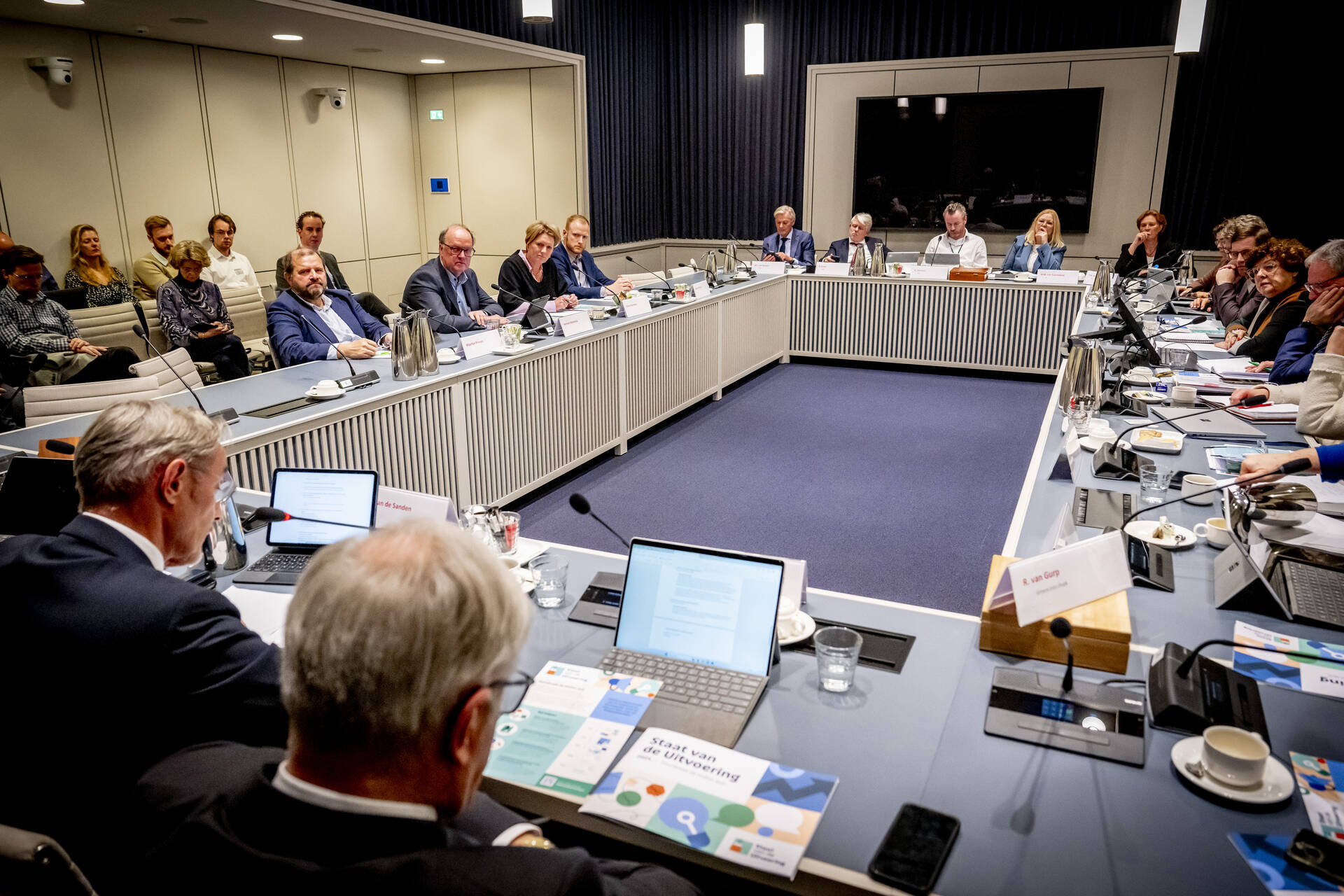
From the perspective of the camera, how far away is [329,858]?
30.6 inches

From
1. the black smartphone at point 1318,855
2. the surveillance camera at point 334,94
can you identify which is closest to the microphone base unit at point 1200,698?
the black smartphone at point 1318,855

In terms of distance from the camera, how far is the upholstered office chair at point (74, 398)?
300 centimetres

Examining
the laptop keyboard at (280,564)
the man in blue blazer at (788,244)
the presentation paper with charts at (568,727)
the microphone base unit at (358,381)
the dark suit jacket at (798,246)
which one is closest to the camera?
the presentation paper with charts at (568,727)

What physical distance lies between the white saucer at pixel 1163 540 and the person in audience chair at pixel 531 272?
155 inches

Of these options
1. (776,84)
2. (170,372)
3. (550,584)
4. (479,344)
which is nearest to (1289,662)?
(550,584)

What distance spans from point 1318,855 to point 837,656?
Answer: 2.24 ft

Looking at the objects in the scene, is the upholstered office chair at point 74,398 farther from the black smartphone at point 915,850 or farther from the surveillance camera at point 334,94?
the surveillance camera at point 334,94

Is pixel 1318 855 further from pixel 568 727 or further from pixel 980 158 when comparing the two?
pixel 980 158

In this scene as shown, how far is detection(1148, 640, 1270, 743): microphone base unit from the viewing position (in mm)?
1377

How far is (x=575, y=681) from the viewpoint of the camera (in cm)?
156

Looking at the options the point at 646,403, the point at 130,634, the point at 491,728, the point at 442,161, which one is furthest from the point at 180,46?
the point at 491,728

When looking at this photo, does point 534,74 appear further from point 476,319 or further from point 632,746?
point 632,746

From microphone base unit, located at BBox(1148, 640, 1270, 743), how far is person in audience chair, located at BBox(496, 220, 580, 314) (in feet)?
14.6

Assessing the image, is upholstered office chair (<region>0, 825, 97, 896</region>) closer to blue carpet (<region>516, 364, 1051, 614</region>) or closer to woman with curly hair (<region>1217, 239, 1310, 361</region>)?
blue carpet (<region>516, 364, 1051, 614</region>)
